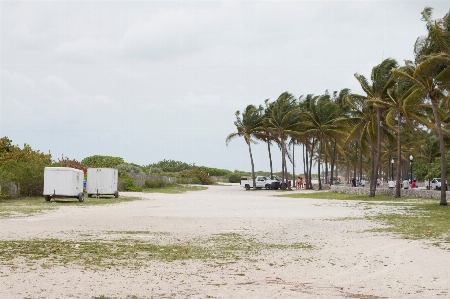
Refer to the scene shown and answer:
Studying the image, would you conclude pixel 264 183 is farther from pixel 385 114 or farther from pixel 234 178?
pixel 234 178

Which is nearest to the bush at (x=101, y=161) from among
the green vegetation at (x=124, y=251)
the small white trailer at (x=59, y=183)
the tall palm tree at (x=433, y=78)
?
the small white trailer at (x=59, y=183)

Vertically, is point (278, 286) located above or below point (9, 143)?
below

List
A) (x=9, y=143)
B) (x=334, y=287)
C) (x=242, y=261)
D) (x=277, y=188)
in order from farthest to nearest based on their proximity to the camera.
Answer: (x=277, y=188) → (x=9, y=143) → (x=242, y=261) → (x=334, y=287)

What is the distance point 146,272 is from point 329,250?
503 centimetres

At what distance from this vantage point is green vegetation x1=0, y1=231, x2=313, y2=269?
11.1m

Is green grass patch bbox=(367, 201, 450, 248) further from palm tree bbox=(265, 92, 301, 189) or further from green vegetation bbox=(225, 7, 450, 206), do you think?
palm tree bbox=(265, 92, 301, 189)

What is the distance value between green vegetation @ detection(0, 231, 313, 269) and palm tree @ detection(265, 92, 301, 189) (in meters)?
51.9

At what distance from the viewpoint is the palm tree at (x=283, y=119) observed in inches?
2638

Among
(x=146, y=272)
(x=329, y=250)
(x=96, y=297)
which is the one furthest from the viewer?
(x=329, y=250)

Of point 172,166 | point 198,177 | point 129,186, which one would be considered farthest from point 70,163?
point 172,166

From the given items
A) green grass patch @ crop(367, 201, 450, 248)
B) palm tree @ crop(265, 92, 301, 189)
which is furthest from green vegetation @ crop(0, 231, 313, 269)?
palm tree @ crop(265, 92, 301, 189)

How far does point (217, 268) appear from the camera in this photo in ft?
35.0

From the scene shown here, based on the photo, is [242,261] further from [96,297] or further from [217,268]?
[96,297]

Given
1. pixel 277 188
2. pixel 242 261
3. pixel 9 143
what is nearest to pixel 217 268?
pixel 242 261
